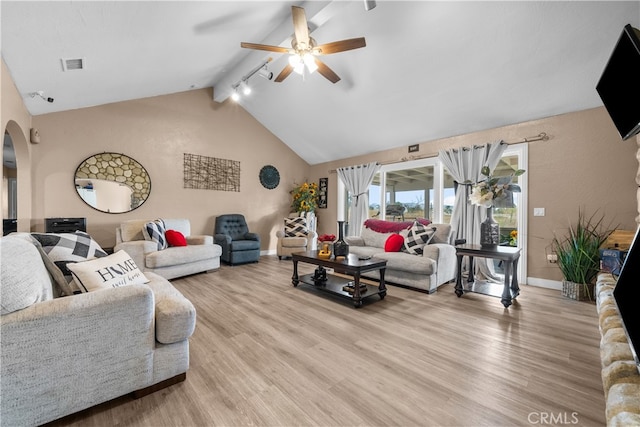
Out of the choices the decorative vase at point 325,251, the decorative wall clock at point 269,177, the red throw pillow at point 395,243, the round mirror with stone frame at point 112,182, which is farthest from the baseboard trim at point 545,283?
the round mirror with stone frame at point 112,182

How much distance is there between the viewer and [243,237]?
5387 millimetres

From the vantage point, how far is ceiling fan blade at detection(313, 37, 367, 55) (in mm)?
2516

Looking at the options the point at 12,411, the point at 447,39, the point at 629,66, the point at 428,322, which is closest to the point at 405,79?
the point at 447,39

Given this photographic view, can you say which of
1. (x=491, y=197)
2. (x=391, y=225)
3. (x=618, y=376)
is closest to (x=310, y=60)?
(x=491, y=197)

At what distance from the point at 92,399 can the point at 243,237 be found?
4.16 metres

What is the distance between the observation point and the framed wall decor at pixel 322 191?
6.56 meters

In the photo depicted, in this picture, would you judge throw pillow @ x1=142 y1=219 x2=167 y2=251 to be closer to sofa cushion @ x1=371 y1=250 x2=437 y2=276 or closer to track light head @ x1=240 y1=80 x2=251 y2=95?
track light head @ x1=240 y1=80 x2=251 y2=95

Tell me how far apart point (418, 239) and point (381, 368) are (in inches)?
88.9

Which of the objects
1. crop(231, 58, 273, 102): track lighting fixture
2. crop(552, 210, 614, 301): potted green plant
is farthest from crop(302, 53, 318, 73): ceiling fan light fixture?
crop(552, 210, 614, 301): potted green plant

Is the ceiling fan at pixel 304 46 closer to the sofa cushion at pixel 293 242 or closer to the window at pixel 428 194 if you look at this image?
the window at pixel 428 194

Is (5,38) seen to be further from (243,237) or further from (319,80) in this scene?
(243,237)

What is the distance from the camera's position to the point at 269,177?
623cm

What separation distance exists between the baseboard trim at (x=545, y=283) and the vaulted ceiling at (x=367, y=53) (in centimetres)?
225

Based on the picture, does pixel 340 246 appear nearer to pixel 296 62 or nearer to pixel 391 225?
pixel 391 225
